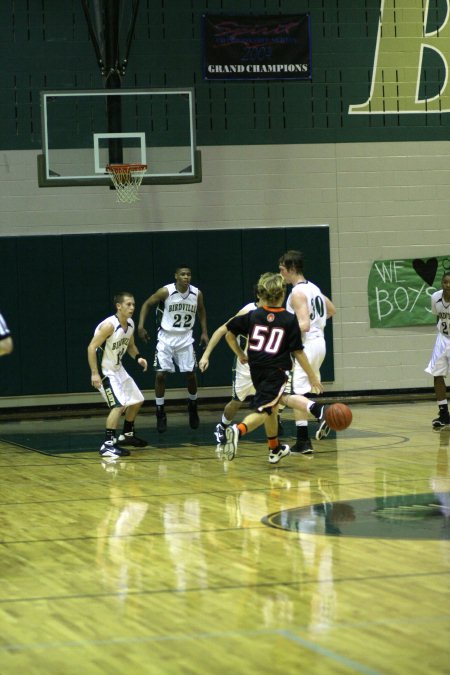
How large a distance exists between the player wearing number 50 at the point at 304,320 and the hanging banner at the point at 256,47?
21.3ft

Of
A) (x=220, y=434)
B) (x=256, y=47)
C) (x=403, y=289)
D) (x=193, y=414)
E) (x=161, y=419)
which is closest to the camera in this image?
(x=220, y=434)

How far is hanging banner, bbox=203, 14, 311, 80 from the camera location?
16.8m

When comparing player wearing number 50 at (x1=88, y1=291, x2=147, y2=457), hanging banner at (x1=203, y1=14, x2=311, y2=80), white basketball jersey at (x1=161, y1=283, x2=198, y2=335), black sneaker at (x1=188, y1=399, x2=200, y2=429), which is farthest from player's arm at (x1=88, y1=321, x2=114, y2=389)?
hanging banner at (x1=203, y1=14, x2=311, y2=80)

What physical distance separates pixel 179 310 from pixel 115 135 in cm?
252

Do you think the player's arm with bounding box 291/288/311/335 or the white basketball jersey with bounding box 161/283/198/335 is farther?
the white basketball jersey with bounding box 161/283/198/335

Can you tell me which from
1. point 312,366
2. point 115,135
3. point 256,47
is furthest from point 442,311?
point 256,47

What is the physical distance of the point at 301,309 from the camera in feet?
35.1

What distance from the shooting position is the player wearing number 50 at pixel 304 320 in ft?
35.2

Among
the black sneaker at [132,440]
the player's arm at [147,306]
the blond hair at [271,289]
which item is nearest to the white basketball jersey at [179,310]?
the player's arm at [147,306]

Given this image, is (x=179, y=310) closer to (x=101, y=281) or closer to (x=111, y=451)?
(x=101, y=281)

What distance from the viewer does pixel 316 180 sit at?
17078 millimetres

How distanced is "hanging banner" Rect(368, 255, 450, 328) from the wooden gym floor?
613 centimetres

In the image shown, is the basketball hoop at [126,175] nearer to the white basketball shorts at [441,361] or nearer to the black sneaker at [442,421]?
the white basketball shorts at [441,361]

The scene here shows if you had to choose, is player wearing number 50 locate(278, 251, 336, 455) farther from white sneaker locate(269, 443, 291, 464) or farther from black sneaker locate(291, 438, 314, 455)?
white sneaker locate(269, 443, 291, 464)
